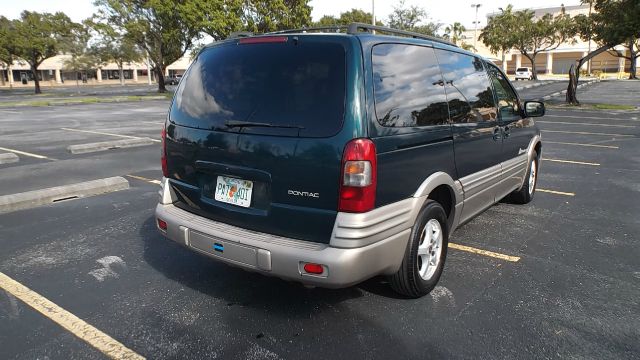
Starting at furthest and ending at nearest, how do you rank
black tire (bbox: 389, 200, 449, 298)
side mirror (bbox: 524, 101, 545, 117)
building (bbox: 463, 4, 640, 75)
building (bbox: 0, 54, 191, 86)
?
building (bbox: 463, 4, 640, 75) → building (bbox: 0, 54, 191, 86) → side mirror (bbox: 524, 101, 545, 117) → black tire (bbox: 389, 200, 449, 298)

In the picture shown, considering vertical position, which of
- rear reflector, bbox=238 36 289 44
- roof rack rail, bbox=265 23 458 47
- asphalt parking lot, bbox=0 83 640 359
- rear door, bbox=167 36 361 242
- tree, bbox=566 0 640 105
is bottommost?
asphalt parking lot, bbox=0 83 640 359

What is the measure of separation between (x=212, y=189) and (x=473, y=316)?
203cm

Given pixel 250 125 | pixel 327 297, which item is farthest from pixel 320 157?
pixel 327 297

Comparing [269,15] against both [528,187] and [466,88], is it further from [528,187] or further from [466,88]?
[466,88]

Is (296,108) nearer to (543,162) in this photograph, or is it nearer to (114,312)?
(114,312)

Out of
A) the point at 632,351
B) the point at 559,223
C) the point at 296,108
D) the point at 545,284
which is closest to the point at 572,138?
the point at 559,223

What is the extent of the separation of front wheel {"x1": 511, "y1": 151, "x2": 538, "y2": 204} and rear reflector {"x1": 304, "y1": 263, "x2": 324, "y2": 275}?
3.93m

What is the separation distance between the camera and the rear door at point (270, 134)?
280 centimetres

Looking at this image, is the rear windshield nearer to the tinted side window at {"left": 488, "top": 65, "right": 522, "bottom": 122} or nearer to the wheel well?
the wheel well

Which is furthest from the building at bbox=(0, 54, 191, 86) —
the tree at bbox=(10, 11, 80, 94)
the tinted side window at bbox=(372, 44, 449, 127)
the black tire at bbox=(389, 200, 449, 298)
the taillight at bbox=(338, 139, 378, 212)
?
the taillight at bbox=(338, 139, 378, 212)

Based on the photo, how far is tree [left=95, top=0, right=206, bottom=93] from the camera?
34562 millimetres

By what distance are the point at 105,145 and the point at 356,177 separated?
30.9ft

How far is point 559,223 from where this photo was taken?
5273 mm

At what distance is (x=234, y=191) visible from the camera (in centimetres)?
315
